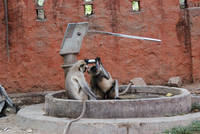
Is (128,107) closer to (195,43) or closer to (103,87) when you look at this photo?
(103,87)

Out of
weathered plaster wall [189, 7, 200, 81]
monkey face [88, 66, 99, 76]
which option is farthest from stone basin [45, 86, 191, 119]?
weathered plaster wall [189, 7, 200, 81]

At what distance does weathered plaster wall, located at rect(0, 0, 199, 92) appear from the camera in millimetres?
9422

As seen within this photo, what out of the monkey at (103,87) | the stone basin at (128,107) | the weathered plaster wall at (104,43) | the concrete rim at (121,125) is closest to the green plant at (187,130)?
the concrete rim at (121,125)

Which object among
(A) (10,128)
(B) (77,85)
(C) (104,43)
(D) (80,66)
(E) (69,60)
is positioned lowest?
(A) (10,128)

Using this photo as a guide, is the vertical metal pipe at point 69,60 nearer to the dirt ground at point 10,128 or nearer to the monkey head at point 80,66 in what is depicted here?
the monkey head at point 80,66

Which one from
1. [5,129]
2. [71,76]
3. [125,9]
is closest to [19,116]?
[5,129]

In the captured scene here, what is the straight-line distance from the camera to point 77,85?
203 inches

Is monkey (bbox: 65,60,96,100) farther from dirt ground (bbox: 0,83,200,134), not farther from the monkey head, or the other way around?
dirt ground (bbox: 0,83,200,134)

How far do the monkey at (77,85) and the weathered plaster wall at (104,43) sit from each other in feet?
14.1

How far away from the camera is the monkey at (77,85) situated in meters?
5.09

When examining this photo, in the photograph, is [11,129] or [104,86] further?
[104,86]

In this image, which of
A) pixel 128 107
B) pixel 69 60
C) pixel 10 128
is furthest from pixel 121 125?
pixel 10 128

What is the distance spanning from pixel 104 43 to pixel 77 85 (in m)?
4.60

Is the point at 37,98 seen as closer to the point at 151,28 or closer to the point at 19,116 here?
the point at 19,116
